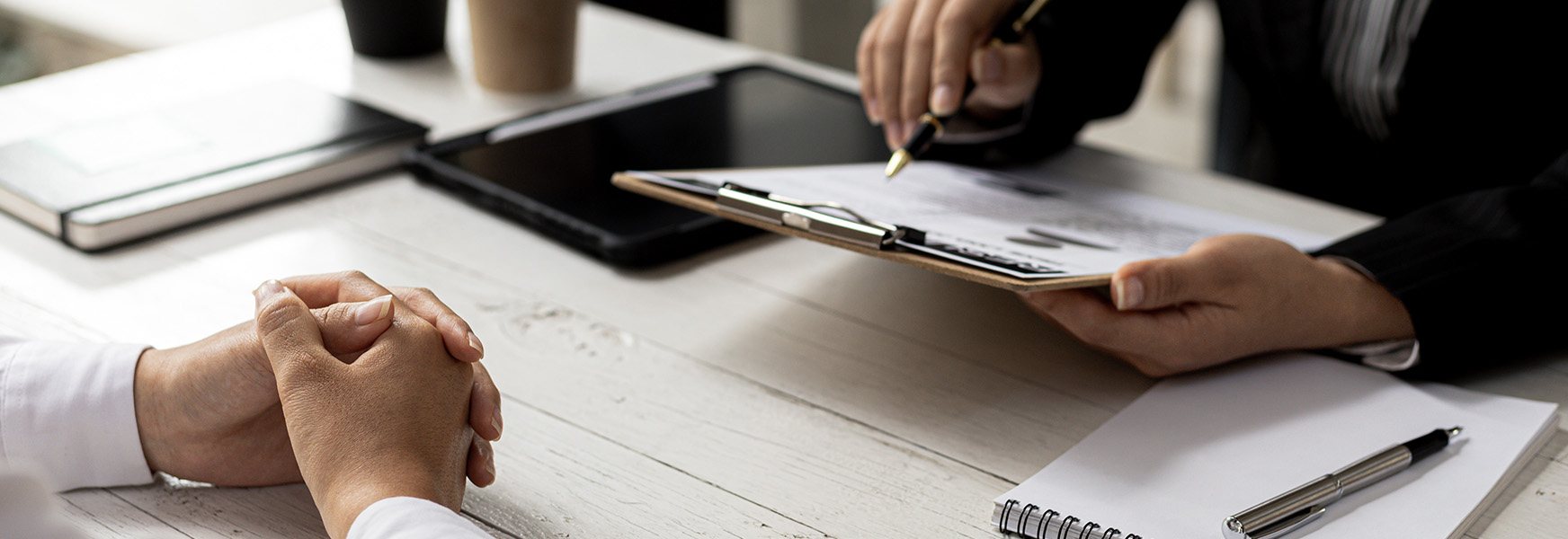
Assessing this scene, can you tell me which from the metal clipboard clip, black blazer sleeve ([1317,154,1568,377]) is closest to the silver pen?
black blazer sleeve ([1317,154,1568,377])

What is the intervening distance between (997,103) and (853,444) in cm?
51

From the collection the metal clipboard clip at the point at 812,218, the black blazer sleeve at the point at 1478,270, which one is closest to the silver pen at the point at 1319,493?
the black blazer sleeve at the point at 1478,270

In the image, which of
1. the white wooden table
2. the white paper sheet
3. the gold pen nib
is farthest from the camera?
the gold pen nib

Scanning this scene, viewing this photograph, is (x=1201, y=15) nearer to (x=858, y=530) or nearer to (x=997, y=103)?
(x=997, y=103)

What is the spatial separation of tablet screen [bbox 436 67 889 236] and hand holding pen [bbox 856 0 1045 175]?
7 cm

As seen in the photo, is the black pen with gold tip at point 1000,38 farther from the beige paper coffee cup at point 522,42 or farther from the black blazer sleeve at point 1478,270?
the beige paper coffee cup at point 522,42

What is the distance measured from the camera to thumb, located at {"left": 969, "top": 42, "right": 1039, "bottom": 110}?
1037mm

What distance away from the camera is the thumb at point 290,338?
0.58 meters

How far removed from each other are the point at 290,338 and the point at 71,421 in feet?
0.44

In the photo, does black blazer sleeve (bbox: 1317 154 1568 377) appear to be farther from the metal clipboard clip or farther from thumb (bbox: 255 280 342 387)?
thumb (bbox: 255 280 342 387)

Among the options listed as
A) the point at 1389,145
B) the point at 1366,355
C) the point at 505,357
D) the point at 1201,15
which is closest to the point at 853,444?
the point at 505,357

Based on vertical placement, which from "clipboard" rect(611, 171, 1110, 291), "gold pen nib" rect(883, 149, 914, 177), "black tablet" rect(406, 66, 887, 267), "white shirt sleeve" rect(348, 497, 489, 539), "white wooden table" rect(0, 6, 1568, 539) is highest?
"clipboard" rect(611, 171, 1110, 291)

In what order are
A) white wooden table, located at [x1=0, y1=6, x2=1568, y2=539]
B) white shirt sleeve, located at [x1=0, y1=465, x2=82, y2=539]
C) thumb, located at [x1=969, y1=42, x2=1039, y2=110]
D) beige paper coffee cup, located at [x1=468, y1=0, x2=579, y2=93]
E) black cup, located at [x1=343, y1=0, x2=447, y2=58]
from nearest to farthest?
1. white shirt sleeve, located at [x1=0, y1=465, x2=82, y2=539]
2. white wooden table, located at [x1=0, y1=6, x2=1568, y2=539]
3. thumb, located at [x1=969, y1=42, x2=1039, y2=110]
4. beige paper coffee cup, located at [x1=468, y1=0, x2=579, y2=93]
5. black cup, located at [x1=343, y1=0, x2=447, y2=58]

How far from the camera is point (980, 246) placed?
723 millimetres
